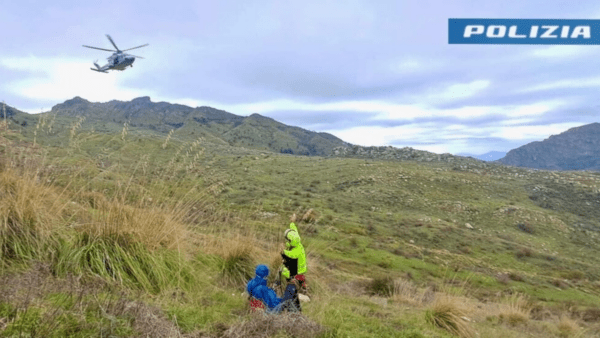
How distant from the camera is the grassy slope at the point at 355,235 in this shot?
16.6 feet

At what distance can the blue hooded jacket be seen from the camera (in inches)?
187

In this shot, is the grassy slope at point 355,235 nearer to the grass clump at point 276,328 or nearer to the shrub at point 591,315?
the grass clump at point 276,328

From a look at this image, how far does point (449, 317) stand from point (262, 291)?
11.7 ft

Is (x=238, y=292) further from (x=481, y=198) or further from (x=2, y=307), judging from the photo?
(x=481, y=198)

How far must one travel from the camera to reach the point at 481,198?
184 ft

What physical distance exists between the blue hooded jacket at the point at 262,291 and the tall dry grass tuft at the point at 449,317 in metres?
3.02

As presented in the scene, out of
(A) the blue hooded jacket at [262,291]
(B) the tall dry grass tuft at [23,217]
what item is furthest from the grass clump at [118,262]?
(A) the blue hooded jacket at [262,291]

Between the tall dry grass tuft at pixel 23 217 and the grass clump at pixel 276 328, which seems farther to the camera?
the tall dry grass tuft at pixel 23 217

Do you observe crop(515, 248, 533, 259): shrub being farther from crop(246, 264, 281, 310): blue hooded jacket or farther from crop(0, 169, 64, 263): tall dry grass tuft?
crop(0, 169, 64, 263): tall dry grass tuft

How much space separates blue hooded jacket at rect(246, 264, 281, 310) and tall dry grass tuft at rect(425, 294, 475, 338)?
9.92 feet

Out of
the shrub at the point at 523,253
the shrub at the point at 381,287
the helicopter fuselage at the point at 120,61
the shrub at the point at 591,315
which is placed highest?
the helicopter fuselage at the point at 120,61

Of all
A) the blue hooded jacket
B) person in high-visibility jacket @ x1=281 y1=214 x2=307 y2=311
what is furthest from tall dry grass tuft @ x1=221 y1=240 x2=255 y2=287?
the blue hooded jacket

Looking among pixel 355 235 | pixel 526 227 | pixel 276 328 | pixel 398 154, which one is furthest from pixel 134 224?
pixel 398 154

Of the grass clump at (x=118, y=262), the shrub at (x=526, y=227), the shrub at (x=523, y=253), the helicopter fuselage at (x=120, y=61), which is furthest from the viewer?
the shrub at (x=526, y=227)
